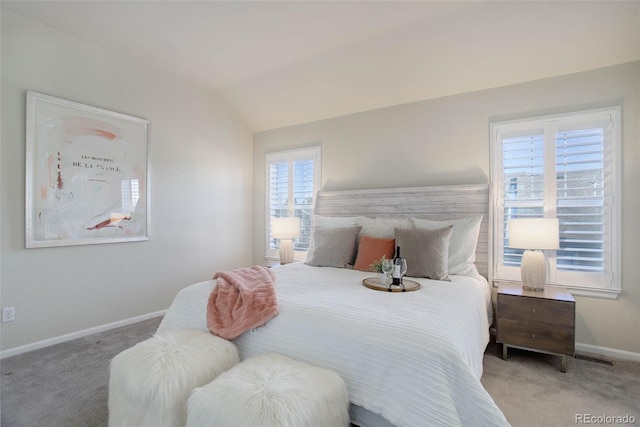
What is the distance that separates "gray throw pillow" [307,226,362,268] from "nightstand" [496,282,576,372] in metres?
1.35

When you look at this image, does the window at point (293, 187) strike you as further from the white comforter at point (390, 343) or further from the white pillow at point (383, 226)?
the white comforter at point (390, 343)

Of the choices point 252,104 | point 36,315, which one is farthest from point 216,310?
point 252,104

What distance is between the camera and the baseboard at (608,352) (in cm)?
251

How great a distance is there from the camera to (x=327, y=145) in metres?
4.15

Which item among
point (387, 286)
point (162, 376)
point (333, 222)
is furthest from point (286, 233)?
point (162, 376)

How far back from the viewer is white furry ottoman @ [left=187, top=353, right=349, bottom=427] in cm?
115

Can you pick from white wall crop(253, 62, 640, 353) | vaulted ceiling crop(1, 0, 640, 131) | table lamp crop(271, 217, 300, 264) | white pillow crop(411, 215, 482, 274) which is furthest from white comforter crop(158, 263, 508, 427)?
vaulted ceiling crop(1, 0, 640, 131)

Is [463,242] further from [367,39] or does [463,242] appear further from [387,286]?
[367,39]

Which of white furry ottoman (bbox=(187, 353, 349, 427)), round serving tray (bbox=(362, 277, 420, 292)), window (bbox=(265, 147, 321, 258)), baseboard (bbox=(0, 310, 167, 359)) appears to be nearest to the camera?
white furry ottoman (bbox=(187, 353, 349, 427))

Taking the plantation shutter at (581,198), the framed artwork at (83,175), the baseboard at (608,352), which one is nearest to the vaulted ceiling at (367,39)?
the plantation shutter at (581,198)

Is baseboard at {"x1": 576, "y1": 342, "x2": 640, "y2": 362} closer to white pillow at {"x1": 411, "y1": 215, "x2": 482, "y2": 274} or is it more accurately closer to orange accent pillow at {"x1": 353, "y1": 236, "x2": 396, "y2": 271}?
white pillow at {"x1": 411, "y1": 215, "x2": 482, "y2": 274}

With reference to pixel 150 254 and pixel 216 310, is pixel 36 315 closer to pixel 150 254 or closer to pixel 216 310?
pixel 150 254

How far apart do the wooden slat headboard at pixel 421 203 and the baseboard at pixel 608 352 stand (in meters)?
0.94

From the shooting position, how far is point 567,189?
108 inches
